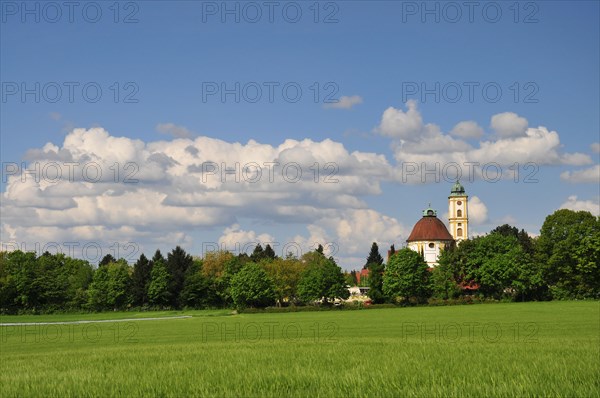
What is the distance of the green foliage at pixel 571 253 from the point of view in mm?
110062

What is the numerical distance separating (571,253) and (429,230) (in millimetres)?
81539

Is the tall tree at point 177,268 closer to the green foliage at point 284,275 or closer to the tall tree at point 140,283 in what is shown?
the tall tree at point 140,283

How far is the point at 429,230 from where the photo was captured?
193875 millimetres

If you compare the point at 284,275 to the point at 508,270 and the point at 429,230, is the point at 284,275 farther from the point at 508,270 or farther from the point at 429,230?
the point at 429,230

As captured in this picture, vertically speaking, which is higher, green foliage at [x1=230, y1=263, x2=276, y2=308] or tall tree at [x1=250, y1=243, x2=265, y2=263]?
tall tree at [x1=250, y1=243, x2=265, y2=263]

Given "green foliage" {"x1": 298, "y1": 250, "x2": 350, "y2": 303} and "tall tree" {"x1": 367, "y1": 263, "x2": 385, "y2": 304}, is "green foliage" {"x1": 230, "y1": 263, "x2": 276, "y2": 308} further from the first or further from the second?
"tall tree" {"x1": 367, "y1": 263, "x2": 385, "y2": 304}

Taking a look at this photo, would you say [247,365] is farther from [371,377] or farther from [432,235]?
[432,235]

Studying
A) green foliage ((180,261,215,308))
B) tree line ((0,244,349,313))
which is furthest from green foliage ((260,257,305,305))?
green foliage ((180,261,215,308))

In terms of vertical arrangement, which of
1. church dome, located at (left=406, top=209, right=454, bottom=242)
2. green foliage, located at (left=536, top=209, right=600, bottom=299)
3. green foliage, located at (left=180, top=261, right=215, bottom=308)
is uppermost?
church dome, located at (left=406, top=209, right=454, bottom=242)

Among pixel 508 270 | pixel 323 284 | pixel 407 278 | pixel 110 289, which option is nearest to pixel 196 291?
pixel 110 289

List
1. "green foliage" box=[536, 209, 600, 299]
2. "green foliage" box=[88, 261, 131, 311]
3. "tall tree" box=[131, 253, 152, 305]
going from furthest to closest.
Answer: "tall tree" box=[131, 253, 152, 305] < "green foliage" box=[88, 261, 131, 311] < "green foliage" box=[536, 209, 600, 299]

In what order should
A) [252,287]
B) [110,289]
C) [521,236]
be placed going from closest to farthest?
[252,287]
[110,289]
[521,236]

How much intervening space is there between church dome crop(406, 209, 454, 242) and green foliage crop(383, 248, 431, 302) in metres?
65.7

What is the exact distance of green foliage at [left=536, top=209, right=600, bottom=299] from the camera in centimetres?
11006
